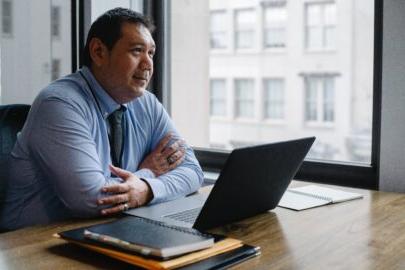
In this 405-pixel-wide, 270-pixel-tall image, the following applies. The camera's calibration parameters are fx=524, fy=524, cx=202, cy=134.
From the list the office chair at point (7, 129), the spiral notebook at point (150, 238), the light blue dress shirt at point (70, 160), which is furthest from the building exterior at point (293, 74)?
the spiral notebook at point (150, 238)

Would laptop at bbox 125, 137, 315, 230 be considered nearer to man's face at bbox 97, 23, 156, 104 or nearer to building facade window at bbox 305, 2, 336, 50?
man's face at bbox 97, 23, 156, 104

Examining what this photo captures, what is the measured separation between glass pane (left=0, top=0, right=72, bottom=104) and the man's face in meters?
0.54

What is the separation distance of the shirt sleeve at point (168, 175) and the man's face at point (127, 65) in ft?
0.53

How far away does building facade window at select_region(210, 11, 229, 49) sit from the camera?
2.63 metres

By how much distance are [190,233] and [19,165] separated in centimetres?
81

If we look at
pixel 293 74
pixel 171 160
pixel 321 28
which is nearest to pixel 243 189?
pixel 171 160

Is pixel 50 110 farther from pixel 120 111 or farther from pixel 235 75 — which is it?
pixel 235 75

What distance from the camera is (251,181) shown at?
1240 millimetres

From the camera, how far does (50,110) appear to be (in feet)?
5.07

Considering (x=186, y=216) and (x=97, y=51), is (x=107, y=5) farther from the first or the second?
(x=186, y=216)

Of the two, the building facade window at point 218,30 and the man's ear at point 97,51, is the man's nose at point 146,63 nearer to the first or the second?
the man's ear at point 97,51

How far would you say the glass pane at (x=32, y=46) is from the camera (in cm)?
209

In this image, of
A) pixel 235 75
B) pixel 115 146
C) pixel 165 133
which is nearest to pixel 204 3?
pixel 235 75

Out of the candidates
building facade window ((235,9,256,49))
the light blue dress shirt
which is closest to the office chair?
the light blue dress shirt
